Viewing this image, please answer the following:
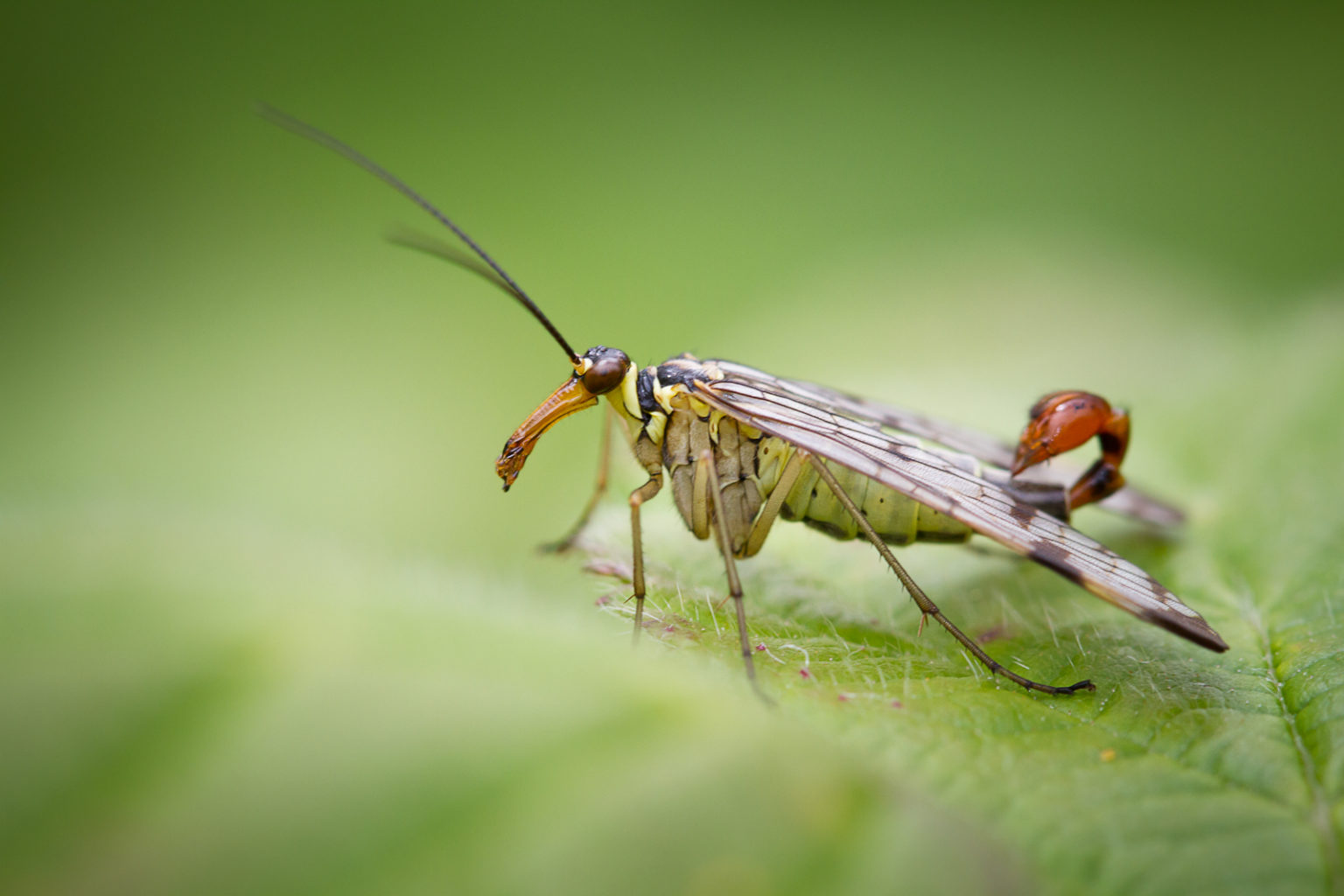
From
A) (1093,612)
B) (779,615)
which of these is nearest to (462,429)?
(779,615)

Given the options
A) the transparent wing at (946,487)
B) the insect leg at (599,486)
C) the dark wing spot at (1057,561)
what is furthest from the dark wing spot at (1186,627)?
the insect leg at (599,486)

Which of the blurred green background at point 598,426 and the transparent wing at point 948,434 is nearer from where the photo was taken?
the blurred green background at point 598,426

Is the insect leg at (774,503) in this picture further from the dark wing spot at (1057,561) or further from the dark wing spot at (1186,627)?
the dark wing spot at (1186,627)

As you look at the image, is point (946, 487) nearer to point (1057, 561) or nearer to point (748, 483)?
point (1057, 561)

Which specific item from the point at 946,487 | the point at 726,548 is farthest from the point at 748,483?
the point at 946,487

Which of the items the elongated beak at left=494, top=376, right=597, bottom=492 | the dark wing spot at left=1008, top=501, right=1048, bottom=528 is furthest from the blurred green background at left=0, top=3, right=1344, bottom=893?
the elongated beak at left=494, top=376, right=597, bottom=492

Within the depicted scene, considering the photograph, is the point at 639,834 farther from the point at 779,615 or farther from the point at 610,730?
the point at 779,615

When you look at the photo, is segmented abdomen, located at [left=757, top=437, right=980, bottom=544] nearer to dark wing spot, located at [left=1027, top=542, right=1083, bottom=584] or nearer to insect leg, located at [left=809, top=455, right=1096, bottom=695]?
insect leg, located at [left=809, top=455, right=1096, bottom=695]
